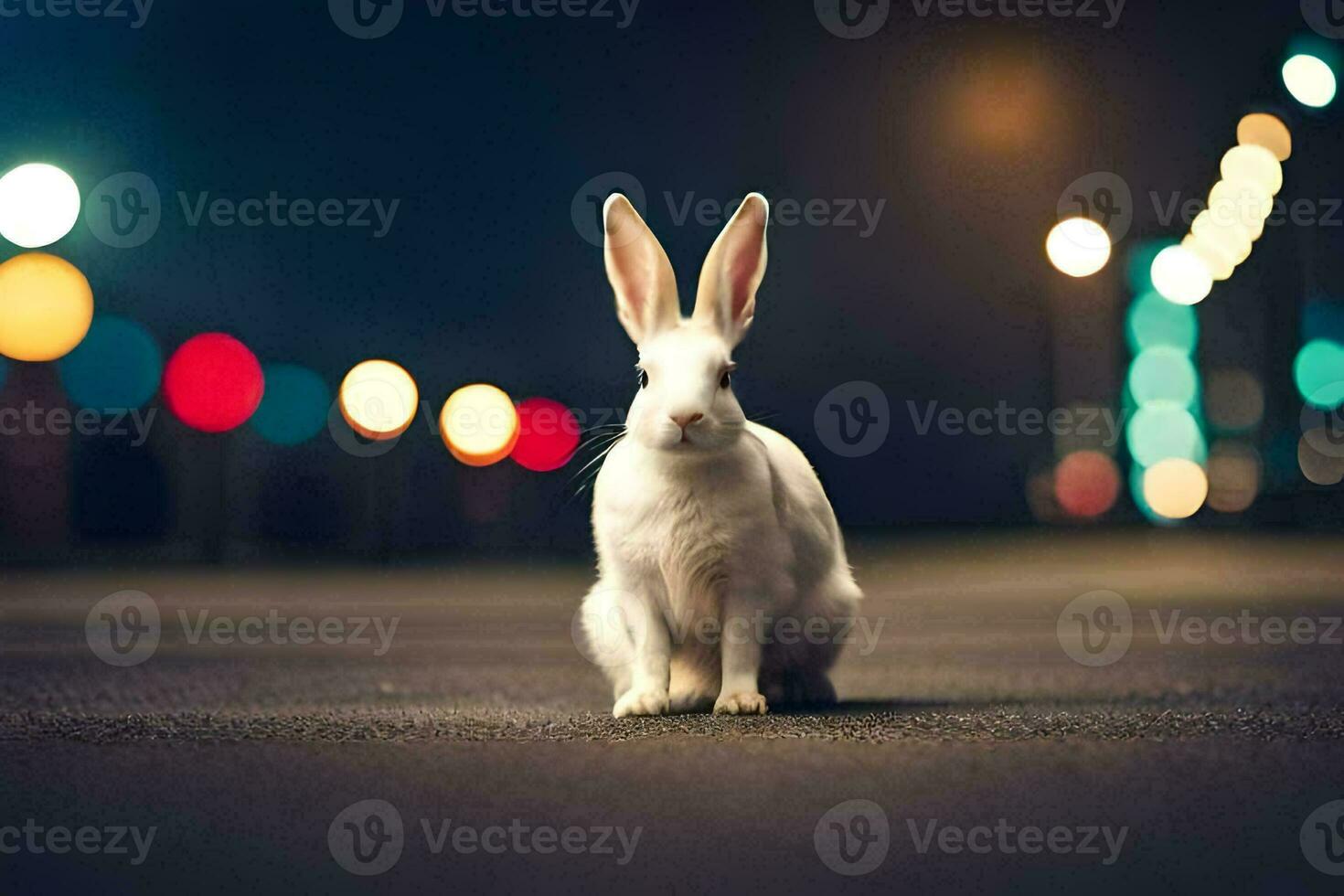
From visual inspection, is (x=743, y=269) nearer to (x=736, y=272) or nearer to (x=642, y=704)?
(x=736, y=272)

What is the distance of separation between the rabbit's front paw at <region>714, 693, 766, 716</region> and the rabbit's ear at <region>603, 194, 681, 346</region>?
101 centimetres

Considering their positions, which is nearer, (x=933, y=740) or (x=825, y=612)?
(x=933, y=740)

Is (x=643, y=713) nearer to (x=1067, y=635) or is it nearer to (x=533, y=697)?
(x=533, y=697)

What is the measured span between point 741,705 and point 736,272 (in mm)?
1194

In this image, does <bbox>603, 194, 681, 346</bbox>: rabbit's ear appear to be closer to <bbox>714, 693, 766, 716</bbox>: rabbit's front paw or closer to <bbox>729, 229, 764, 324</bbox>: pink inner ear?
<bbox>729, 229, 764, 324</bbox>: pink inner ear

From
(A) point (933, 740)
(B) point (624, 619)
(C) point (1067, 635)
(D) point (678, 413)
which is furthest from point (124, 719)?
(C) point (1067, 635)

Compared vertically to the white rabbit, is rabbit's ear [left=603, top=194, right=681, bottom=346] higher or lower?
higher

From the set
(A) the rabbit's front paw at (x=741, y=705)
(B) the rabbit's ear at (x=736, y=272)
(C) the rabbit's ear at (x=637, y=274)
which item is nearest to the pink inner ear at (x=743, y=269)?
(B) the rabbit's ear at (x=736, y=272)

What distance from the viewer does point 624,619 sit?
477 centimetres

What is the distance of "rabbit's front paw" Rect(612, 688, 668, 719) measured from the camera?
4.48 m

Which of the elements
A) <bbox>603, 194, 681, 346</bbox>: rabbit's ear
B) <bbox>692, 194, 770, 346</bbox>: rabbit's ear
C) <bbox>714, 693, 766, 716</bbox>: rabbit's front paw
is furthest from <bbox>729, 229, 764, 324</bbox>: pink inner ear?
<bbox>714, 693, 766, 716</bbox>: rabbit's front paw

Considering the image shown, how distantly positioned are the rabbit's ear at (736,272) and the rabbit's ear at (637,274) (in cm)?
9

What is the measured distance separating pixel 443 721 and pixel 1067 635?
312 cm

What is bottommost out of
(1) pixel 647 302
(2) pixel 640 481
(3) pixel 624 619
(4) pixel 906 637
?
(4) pixel 906 637
